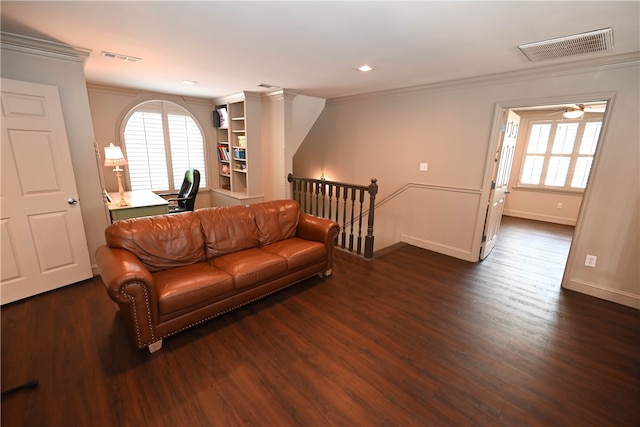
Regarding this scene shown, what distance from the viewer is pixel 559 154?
230 inches

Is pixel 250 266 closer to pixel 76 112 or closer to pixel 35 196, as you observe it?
pixel 35 196

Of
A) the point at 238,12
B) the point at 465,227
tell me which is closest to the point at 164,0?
the point at 238,12

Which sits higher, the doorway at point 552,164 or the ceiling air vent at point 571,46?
the ceiling air vent at point 571,46

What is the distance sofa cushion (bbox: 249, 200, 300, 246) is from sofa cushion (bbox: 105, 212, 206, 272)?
659 millimetres

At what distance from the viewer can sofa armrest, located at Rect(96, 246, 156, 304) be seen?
1.74m

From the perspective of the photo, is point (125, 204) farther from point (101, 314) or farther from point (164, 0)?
point (164, 0)

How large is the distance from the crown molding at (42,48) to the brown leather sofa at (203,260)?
174cm

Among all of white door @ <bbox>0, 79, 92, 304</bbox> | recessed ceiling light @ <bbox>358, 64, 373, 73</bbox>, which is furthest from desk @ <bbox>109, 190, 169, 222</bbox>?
recessed ceiling light @ <bbox>358, 64, 373, 73</bbox>

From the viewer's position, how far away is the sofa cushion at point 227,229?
265cm

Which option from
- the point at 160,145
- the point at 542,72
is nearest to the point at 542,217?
the point at 542,72

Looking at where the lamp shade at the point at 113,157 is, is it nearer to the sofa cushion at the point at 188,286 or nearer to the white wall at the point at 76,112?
the white wall at the point at 76,112

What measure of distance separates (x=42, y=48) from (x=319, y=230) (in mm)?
3123

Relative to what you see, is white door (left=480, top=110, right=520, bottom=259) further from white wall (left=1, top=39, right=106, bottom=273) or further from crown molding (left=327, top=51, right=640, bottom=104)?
white wall (left=1, top=39, right=106, bottom=273)

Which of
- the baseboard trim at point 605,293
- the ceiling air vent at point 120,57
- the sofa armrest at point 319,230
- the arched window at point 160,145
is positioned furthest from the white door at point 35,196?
the baseboard trim at point 605,293
